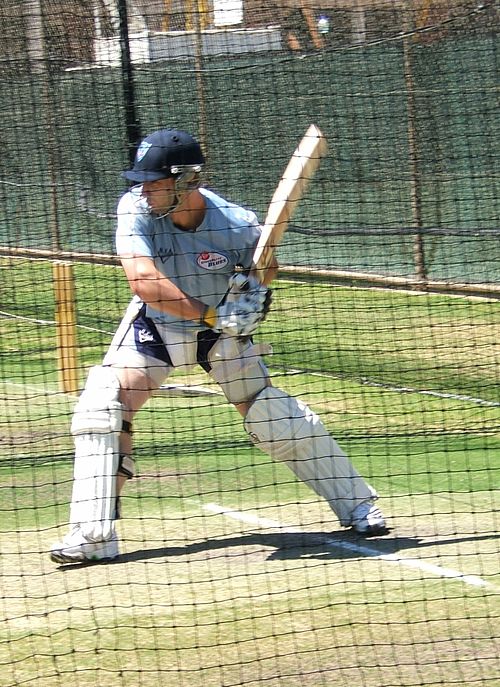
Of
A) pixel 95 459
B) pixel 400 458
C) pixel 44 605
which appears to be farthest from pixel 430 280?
pixel 44 605

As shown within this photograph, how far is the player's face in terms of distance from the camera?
5.36 metres

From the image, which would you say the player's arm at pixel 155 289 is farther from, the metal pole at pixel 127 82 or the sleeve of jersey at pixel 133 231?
the metal pole at pixel 127 82

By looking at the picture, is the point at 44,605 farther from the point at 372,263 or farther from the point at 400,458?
the point at 372,263

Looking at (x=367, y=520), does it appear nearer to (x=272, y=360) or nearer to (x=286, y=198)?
(x=286, y=198)

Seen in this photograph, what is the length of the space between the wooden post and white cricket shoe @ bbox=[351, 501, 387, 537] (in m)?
3.47

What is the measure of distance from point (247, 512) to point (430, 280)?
4.77 meters

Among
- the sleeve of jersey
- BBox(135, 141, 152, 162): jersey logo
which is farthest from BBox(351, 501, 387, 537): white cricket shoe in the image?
BBox(135, 141, 152, 162): jersey logo

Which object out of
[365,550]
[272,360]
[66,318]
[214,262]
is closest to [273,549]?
[365,550]

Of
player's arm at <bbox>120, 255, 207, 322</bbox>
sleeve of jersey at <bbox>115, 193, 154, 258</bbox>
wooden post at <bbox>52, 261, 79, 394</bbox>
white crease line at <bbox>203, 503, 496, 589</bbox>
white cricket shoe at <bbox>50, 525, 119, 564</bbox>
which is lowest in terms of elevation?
white crease line at <bbox>203, 503, 496, 589</bbox>

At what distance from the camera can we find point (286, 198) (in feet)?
17.9

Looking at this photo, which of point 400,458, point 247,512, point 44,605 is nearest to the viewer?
point 44,605

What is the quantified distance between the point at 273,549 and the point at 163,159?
1.78m

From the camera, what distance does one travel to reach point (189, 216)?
5.57 meters

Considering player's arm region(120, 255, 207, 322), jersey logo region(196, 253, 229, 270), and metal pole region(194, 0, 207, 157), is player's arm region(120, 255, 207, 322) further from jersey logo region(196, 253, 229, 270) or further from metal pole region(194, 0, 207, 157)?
metal pole region(194, 0, 207, 157)
